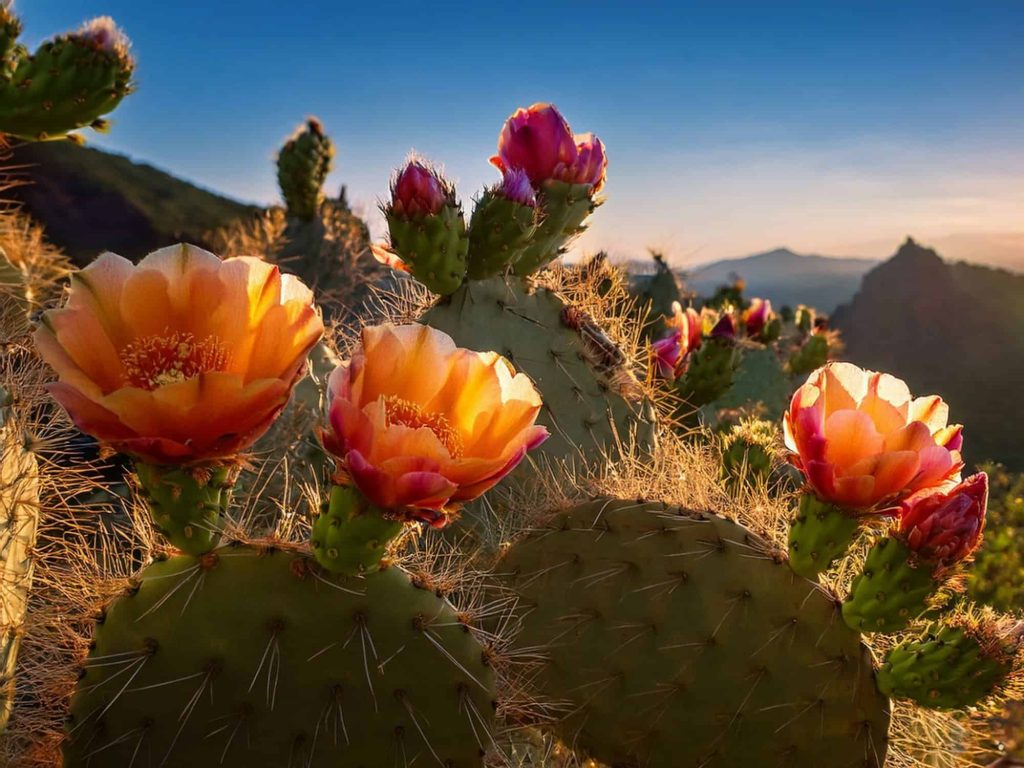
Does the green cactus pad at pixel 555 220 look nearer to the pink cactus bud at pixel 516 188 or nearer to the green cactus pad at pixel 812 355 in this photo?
the pink cactus bud at pixel 516 188

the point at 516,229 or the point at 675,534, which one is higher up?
the point at 516,229

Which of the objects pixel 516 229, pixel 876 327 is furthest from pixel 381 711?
pixel 876 327

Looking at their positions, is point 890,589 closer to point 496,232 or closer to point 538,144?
point 496,232

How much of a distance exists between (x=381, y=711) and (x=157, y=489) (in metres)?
0.33

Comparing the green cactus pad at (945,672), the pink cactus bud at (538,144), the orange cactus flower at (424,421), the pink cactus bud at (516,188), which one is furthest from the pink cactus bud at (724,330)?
the orange cactus flower at (424,421)

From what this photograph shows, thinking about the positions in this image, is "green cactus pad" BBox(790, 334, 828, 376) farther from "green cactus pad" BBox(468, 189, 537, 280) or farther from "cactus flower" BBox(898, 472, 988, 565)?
"cactus flower" BBox(898, 472, 988, 565)

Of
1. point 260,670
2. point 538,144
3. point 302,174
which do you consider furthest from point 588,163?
point 302,174

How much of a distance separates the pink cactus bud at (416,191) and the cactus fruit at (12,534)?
0.74 metres

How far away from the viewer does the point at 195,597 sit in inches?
35.2

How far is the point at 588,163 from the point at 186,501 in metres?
1.20

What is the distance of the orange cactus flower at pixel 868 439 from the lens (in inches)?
44.7

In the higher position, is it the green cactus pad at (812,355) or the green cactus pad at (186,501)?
the green cactus pad at (186,501)

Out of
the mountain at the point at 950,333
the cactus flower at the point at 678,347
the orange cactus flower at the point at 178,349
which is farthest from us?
the mountain at the point at 950,333

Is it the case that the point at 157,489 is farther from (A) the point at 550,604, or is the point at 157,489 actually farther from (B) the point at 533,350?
(B) the point at 533,350
